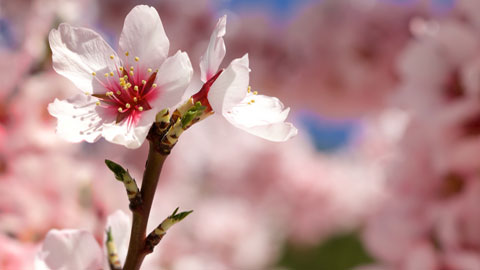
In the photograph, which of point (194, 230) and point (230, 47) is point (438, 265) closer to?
point (230, 47)

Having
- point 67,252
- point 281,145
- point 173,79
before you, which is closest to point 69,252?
point 67,252

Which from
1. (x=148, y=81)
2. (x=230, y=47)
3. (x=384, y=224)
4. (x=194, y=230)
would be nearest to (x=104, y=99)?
(x=148, y=81)

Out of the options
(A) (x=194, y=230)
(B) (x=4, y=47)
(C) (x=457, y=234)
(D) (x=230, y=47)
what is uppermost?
(D) (x=230, y=47)

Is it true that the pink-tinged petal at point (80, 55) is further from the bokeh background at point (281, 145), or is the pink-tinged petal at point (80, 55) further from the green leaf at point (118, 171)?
the bokeh background at point (281, 145)

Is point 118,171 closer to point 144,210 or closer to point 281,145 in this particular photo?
point 144,210

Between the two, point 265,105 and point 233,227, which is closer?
point 265,105

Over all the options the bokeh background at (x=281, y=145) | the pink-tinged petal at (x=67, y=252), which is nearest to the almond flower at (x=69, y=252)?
the pink-tinged petal at (x=67, y=252)
